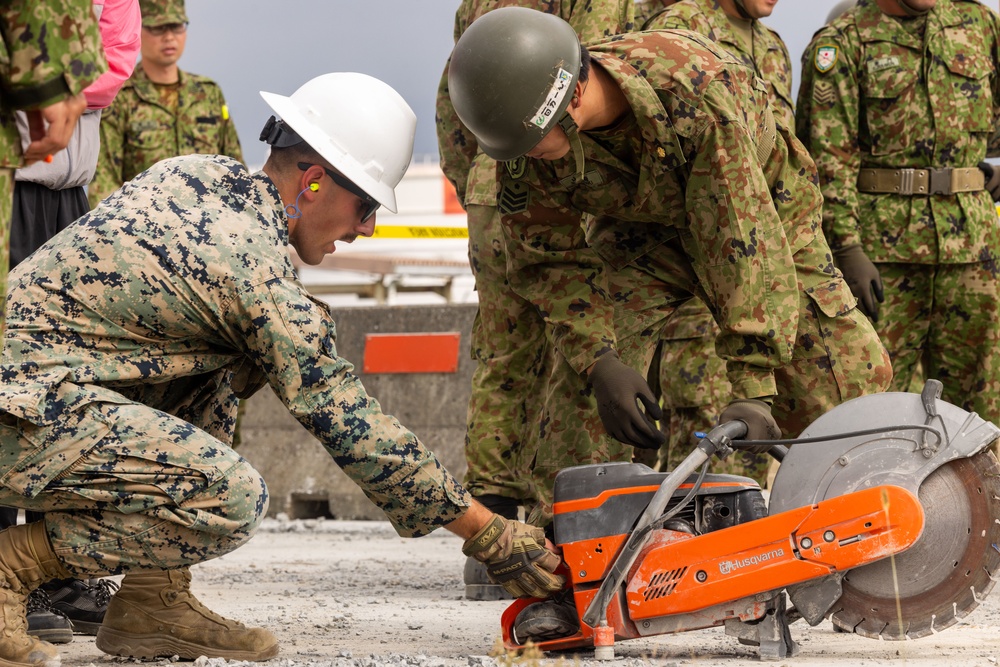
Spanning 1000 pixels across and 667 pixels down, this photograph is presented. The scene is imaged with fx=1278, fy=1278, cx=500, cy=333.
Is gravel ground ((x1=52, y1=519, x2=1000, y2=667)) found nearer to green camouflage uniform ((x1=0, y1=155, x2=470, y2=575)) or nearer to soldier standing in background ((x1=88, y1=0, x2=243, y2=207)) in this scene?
green camouflage uniform ((x1=0, y1=155, x2=470, y2=575))

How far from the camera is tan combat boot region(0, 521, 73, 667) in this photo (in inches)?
121

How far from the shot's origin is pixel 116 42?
4266mm

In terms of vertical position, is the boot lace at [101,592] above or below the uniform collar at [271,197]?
below

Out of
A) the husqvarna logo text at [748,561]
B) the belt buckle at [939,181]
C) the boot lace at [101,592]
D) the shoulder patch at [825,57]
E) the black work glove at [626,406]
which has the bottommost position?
the boot lace at [101,592]

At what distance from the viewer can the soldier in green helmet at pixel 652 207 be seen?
3.37 meters

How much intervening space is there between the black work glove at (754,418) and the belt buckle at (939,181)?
7.74 ft

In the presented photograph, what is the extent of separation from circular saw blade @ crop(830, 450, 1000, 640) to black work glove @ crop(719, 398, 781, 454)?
0.41 m

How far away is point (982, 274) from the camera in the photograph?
17.5ft

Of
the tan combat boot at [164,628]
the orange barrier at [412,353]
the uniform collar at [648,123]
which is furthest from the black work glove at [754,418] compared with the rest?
the orange barrier at [412,353]

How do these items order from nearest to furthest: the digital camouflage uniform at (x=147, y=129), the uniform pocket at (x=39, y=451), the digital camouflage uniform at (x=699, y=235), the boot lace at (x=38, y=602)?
the uniform pocket at (x=39, y=451) < the digital camouflage uniform at (x=699, y=235) < the boot lace at (x=38, y=602) < the digital camouflage uniform at (x=147, y=129)

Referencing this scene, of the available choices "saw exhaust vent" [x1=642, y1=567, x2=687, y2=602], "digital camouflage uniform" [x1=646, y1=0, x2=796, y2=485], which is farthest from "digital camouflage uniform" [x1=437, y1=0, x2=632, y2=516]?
"saw exhaust vent" [x1=642, y1=567, x2=687, y2=602]

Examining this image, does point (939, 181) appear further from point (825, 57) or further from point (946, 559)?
point (946, 559)

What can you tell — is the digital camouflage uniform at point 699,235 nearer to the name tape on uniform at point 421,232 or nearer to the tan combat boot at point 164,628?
the tan combat boot at point 164,628

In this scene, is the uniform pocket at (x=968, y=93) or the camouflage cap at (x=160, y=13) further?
the camouflage cap at (x=160, y=13)
